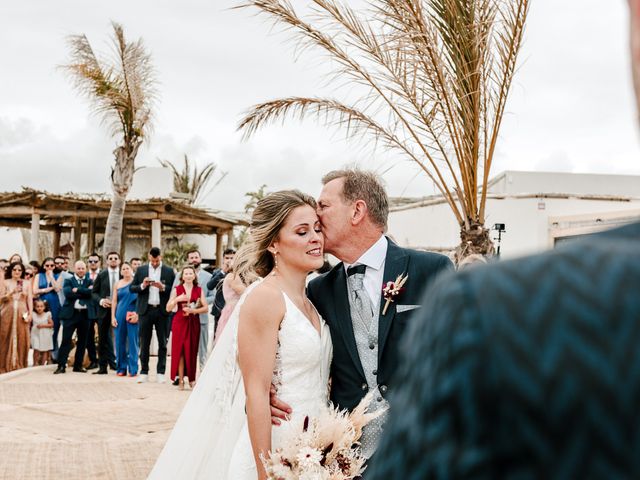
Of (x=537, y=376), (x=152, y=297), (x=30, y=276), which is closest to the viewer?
(x=537, y=376)

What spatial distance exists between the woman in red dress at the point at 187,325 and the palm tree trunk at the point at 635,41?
38.2ft

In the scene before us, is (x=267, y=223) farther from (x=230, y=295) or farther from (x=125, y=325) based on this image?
(x=125, y=325)

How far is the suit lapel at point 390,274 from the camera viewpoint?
132 inches

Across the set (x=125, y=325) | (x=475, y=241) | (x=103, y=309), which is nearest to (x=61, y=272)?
(x=103, y=309)

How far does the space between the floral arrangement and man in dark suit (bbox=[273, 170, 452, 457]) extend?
0.42 m

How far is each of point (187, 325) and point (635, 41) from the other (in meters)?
11.9

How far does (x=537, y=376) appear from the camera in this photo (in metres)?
0.57

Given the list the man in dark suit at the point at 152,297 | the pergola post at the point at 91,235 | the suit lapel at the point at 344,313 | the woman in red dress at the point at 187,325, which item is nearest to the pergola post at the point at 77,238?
the pergola post at the point at 91,235

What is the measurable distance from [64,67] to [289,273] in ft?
46.0

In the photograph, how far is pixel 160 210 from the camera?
22.6 metres

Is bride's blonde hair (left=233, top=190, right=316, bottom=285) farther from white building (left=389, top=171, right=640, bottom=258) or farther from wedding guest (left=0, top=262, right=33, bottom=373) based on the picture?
white building (left=389, top=171, right=640, bottom=258)

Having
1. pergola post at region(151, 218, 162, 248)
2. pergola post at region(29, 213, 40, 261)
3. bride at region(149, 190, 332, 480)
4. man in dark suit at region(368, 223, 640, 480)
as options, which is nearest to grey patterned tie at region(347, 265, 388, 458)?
bride at region(149, 190, 332, 480)

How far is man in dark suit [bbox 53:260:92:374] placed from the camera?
1383 cm

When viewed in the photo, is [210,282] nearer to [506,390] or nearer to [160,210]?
[160,210]
